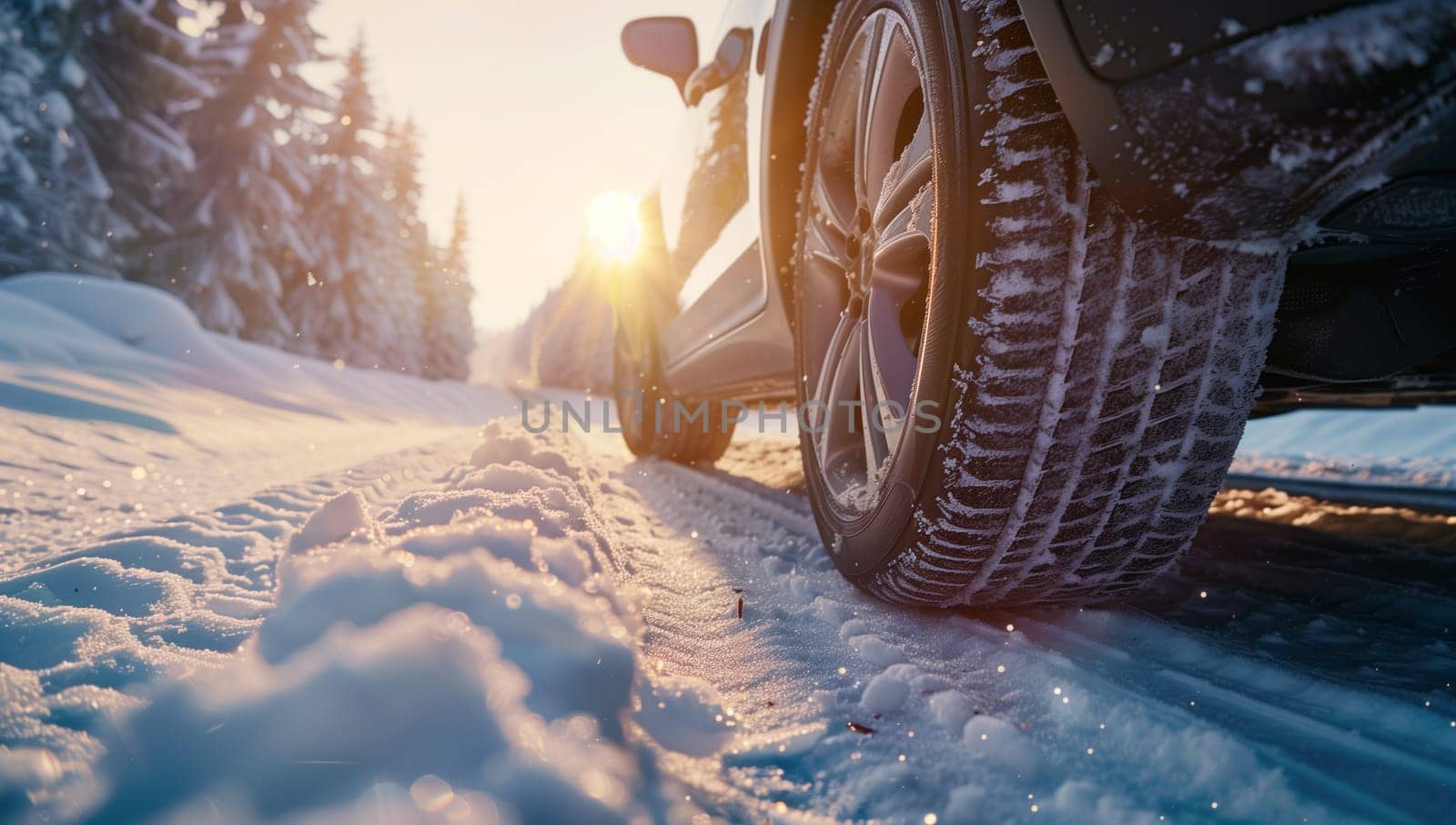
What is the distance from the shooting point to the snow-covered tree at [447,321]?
3278 centimetres

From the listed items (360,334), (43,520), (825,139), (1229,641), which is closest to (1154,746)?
(1229,641)

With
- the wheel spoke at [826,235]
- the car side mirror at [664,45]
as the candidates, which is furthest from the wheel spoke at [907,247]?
the car side mirror at [664,45]

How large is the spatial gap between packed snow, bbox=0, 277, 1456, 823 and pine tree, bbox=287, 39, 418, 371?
69.0 feet

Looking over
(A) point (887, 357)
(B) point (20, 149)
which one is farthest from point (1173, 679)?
(B) point (20, 149)

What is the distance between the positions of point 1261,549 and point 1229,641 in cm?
88

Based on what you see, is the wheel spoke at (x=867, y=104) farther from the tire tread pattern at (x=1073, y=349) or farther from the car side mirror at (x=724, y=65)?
the car side mirror at (x=724, y=65)

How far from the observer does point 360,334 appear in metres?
22.2

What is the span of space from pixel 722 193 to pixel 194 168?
18.4 meters

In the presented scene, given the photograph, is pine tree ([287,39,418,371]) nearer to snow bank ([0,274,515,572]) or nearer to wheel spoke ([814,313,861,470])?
snow bank ([0,274,515,572])

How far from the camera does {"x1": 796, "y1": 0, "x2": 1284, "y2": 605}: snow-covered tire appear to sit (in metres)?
0.90

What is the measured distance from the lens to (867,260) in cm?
144

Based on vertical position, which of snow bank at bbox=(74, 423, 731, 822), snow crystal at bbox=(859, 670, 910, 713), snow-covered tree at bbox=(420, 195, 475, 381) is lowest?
snow crystal at bbox=(859, 670, 910, 713)

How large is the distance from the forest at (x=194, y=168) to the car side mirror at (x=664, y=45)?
15.9 metres

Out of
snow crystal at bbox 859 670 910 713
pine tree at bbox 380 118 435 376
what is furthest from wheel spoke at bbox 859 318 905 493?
pine tree at bbox 380 118 435 376
